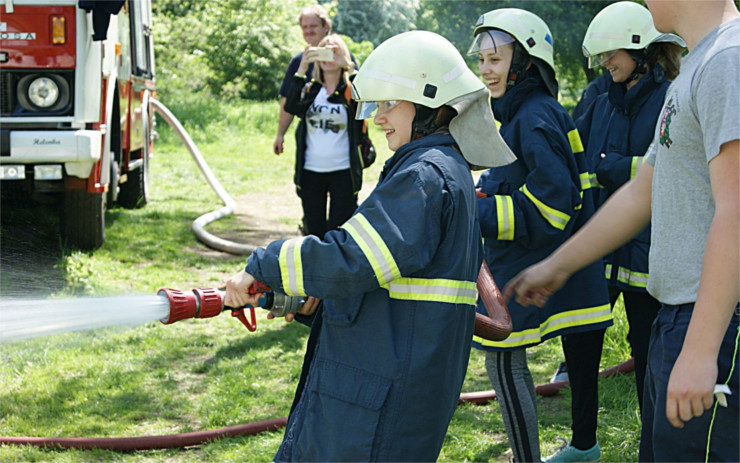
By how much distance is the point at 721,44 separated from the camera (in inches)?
81.2

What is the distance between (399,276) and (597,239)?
31.2 inches

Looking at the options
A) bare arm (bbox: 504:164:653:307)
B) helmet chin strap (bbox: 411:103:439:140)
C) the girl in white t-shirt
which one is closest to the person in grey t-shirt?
bare arm (bbox: 504:164:653:307)

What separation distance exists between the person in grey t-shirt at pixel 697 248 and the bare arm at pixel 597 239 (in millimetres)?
235

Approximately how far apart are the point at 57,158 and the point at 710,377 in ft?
18.0

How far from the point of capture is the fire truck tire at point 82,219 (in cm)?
712

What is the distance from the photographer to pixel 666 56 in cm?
407

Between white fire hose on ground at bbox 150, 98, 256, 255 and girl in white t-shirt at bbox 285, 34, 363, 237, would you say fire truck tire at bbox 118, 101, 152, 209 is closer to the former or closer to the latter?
white fire hose on ground at bbox 150, 98, 256, 255

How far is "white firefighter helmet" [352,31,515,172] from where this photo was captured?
2.53 metres

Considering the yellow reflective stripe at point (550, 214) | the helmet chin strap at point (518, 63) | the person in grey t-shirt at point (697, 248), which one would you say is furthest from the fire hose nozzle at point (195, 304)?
the helmet chin strap at point (518, 63)

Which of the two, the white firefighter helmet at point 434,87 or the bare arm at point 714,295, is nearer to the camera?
the bare arm at point 714,295

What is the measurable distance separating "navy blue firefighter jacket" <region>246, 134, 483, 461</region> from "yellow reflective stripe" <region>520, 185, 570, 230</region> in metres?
0.97

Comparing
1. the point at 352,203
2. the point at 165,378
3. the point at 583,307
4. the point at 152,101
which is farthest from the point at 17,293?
the point at 152,101

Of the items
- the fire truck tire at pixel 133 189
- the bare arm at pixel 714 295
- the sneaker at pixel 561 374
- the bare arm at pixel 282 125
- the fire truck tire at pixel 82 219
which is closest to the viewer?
the bare arm at pixel 714 295

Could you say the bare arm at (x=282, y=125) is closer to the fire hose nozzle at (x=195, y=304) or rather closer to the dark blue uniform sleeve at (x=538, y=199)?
the dark blue uniform sleeve at (x=538, y=199)
